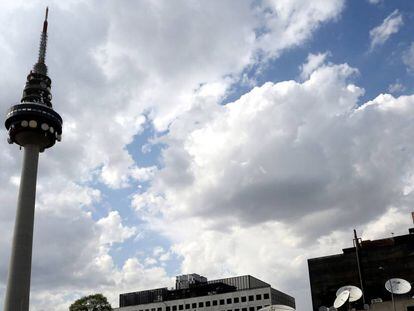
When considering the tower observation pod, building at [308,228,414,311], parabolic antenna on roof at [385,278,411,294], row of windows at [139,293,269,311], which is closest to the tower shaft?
the tower observation pod

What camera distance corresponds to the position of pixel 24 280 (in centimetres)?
9050

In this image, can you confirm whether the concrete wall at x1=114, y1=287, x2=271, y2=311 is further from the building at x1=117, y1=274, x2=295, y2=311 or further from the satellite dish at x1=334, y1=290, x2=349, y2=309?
the satellite dish at x1=334, y1=290, x2=349, y2=309

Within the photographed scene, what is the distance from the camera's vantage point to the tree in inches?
3858

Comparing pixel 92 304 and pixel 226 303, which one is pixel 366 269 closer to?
pixel 92 304

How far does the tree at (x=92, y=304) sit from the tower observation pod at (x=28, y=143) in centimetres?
1083

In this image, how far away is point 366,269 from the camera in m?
97.7

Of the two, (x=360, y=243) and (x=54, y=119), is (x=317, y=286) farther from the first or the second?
(x=54, y=119)

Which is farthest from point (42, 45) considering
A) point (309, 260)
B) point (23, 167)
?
point (309, 260)

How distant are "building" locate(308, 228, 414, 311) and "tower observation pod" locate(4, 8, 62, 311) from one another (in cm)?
5520

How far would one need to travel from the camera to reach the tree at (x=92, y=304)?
322ft

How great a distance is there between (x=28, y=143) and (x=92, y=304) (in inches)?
1382

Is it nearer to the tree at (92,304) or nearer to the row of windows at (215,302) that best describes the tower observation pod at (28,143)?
the tree at (92,304)

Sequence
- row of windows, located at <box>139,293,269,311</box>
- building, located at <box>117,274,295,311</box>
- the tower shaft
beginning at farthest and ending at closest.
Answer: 1. building, located at <box>117,274,295,311</box>
2. row of windows, located at <box>139,293,269,311</box>
3. the tower shaft

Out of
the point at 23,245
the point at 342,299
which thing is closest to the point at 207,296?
the point at 23,245
